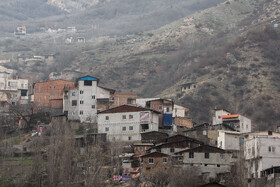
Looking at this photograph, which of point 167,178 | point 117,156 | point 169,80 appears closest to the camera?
point 167,178

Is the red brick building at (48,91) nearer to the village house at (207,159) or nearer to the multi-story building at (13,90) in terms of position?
the multi-story building at (13,90)

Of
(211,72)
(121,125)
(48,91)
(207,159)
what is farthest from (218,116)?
(211,72)

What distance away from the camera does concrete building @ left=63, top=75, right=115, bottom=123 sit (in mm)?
84312

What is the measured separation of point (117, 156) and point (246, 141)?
1320 centimetres

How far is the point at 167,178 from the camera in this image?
59469mm

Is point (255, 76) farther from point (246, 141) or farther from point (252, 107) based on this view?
point (246, 141)

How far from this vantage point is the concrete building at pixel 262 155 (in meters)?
59.6

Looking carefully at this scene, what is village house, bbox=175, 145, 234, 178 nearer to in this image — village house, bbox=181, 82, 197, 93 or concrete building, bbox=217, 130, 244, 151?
concrete building, bbox=217, 130, 244, 151

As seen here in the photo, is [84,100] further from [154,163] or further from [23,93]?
[154,163]

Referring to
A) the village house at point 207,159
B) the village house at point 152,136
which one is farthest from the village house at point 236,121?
the village house at point 207,159

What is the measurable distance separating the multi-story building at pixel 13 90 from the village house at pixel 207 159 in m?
39.0

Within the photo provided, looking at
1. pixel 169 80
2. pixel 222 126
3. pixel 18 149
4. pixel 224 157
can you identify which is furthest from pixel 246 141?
pixel 169 80

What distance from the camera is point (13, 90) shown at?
337ft

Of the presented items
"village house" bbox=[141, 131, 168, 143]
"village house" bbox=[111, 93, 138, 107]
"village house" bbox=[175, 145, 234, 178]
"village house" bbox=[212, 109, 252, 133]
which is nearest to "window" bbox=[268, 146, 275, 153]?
"village house" bbox=[175, 145, 234, 178]
